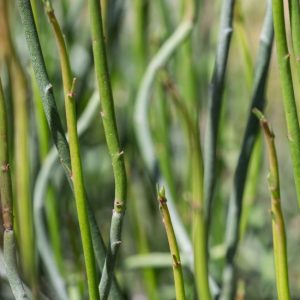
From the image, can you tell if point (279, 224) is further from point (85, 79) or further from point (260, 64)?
point (85, 79)

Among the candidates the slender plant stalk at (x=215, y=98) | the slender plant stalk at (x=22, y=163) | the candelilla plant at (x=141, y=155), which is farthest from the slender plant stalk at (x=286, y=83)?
the slender plant stalk at (x=22, y=163)

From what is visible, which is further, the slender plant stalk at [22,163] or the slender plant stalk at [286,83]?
the slender plant stalk at [22,163]

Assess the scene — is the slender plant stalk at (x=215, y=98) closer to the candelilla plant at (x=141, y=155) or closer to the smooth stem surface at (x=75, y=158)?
the candelilla plant at (x=141, y=155)

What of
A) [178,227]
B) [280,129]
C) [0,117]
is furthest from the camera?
[280,129]

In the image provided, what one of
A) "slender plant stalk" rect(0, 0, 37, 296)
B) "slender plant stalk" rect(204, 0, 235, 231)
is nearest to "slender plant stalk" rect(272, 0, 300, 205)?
"slender plant stalk" rect(204, 0, 235, 231)

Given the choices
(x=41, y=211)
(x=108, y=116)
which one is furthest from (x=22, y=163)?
(x=108, y=116)

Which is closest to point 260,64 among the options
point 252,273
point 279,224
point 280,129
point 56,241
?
point 279,224
